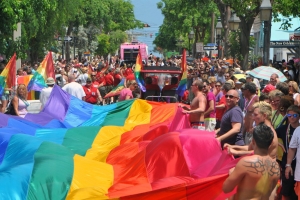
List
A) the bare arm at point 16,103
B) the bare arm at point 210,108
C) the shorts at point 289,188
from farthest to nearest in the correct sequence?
the bare arm at point 16,103 < the bare arm at point 210,108 < the shorts at point 289,188

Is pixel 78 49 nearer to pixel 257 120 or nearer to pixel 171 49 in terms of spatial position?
pixel 171 49

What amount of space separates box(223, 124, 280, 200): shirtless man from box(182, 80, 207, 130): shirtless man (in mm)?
5996

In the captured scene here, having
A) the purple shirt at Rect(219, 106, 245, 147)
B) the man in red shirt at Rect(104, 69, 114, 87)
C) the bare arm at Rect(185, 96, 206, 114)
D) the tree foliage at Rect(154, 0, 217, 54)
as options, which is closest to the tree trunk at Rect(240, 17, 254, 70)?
the man in red shirt at Rect(104, 69, 114, 87)

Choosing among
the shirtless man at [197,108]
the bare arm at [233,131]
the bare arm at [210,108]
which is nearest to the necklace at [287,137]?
the bare arm at [233,131]

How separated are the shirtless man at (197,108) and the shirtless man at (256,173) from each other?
5996mm

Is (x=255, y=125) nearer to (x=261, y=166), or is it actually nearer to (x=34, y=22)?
(x=261, y=166)

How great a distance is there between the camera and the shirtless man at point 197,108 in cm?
1273

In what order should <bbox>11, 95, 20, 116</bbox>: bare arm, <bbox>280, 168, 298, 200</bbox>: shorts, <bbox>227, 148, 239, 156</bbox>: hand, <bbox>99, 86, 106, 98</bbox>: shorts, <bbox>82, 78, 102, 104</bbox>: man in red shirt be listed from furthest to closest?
<bbox>99, 86, 106, 98</bbox>: shorts < <bbox>82, 78, 102, 104</bbox>: man in red shirt < <bbox>11, 95, 20, 116</bbox>: bare arm < <bbox>280, 168, 298, 200</bbox>: shorts < <bbox>227, 148, 239, 156</bbox>: hand

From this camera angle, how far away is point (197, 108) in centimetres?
1288

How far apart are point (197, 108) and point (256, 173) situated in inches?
249

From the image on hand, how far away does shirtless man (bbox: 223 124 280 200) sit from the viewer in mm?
6582

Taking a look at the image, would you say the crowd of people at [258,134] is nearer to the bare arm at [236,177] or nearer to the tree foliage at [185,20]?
the bare arm at [236,177]

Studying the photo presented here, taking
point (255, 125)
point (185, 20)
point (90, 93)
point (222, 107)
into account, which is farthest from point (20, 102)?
point (185, 20)

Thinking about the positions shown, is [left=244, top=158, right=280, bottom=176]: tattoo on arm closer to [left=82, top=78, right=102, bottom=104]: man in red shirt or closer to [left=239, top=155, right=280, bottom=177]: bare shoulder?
[left=239, top=155, right=280, bottom=177]: bare shoulder
